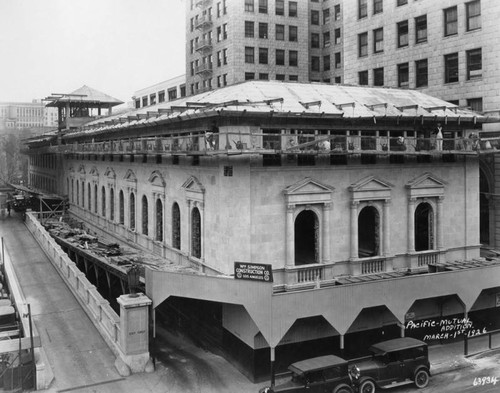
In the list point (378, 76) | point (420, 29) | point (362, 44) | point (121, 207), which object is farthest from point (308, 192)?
point (362, 44)

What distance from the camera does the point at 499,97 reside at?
40.5 m

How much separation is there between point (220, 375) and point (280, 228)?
26.0 feet

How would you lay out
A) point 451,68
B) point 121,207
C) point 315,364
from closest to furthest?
point 315,364 → point 451,68 → point 121,207

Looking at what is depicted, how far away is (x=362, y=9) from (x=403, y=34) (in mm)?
5713

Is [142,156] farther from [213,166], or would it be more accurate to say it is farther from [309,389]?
[309,389]

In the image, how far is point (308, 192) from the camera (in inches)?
1200

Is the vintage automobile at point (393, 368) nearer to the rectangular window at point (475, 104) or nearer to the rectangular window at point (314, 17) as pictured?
the rectangular window at point (475, 104)

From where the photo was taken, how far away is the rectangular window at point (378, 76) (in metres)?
50.8

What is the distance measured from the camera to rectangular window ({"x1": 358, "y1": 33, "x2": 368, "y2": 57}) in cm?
5212

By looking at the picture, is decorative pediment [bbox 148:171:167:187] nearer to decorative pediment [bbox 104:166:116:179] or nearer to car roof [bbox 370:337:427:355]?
decorative pediment [bbox 104:166:116:179]

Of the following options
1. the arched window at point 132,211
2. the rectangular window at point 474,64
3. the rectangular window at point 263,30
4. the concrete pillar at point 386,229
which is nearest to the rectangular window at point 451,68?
the rectangular window at point 474,64

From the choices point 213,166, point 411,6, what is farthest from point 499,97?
point 213,166

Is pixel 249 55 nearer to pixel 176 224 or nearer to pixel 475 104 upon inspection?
pixel 475 104

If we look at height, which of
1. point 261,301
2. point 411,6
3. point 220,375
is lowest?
point 220,375
